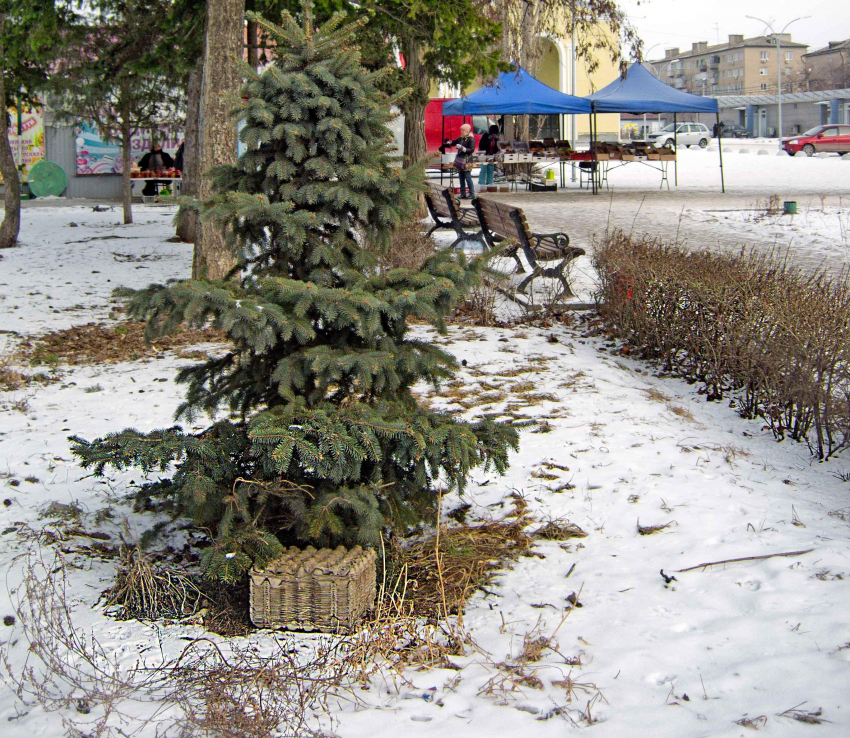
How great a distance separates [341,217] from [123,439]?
4.03 feet

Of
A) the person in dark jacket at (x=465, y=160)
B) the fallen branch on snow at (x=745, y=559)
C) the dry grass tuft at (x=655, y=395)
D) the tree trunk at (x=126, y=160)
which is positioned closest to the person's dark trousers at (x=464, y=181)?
the person in dark jacket at (x=465, y=160)

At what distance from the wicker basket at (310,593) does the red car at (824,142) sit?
39.5 meters

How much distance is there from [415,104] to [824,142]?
101 feet

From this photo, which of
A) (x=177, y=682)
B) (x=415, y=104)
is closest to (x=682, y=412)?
(x=177, y=682)

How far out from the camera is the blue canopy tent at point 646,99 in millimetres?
21297

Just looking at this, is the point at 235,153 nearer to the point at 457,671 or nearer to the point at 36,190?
the point at 457,671

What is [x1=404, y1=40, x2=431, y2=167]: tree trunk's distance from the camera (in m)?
12.8

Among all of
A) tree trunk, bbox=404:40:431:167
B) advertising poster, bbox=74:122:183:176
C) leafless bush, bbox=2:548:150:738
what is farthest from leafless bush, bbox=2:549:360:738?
advertising poster, bbox=74:122:183:176

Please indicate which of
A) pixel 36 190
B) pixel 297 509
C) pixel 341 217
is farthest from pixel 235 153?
pixel 36 190

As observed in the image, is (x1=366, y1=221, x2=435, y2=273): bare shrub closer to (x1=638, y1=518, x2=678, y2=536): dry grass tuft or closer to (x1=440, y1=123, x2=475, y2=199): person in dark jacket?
(x1=638, y1=518, x2=678, y2=536): dry grass tuft

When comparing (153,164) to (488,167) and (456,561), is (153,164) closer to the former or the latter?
(488,167)

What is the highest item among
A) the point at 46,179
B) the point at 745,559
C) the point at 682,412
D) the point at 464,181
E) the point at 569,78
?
the point at 569,78

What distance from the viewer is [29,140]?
83.6ft

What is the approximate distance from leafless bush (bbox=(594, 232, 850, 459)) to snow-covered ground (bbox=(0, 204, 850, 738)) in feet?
0.70
